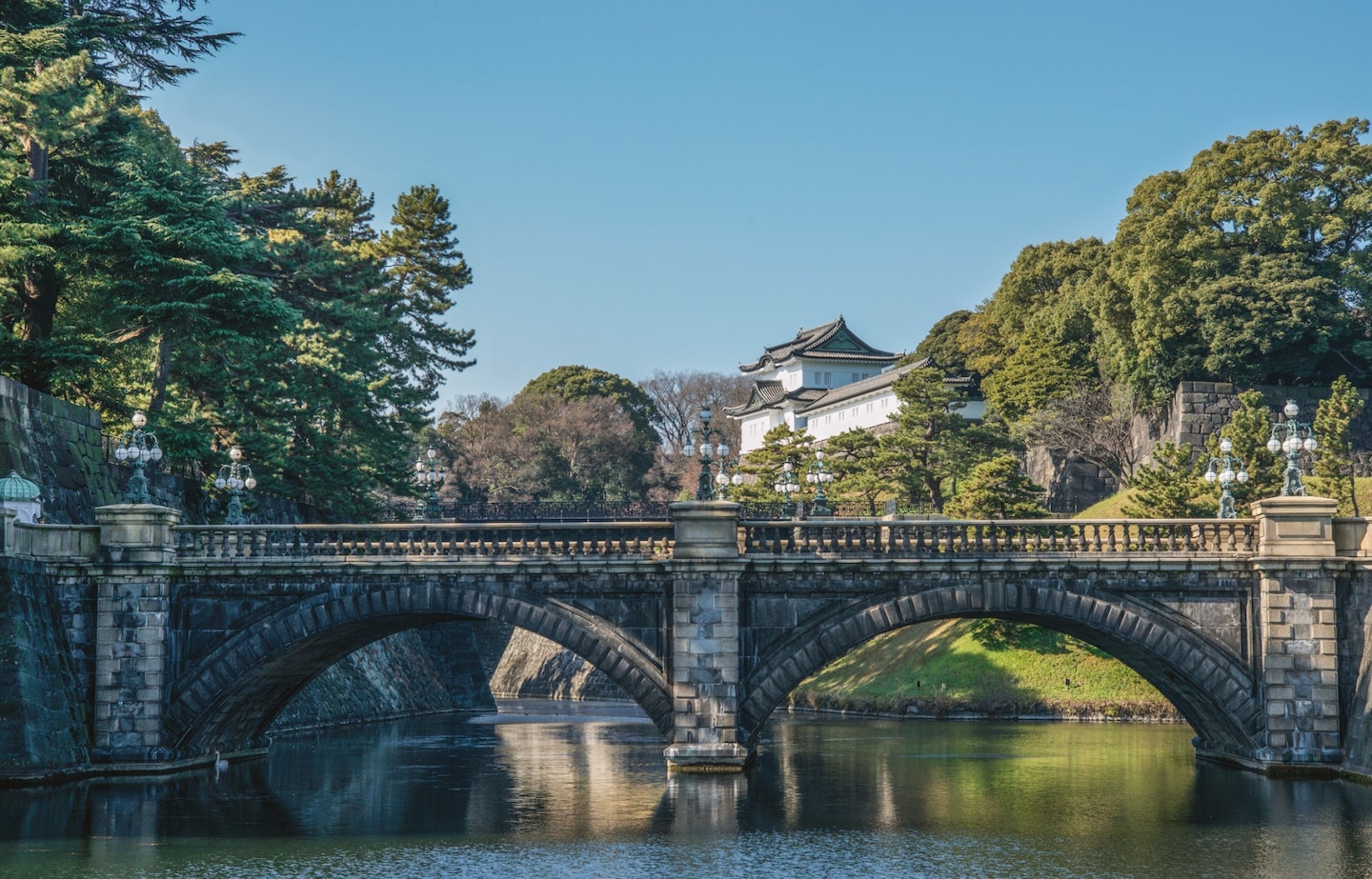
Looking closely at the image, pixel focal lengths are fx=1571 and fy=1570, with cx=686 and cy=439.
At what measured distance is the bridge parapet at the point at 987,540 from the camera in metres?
40.1

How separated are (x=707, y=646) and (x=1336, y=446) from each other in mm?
34766

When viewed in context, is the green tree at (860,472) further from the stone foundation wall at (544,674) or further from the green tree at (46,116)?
the green tree at (46,116)

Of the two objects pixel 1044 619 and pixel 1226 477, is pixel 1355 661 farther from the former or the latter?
pixel 1226 477

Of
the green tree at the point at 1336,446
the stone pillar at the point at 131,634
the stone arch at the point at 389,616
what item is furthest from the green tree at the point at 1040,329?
the stone pillar at the point at 131,634

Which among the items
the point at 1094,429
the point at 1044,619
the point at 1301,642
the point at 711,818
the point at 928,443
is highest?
the point at 1094,429

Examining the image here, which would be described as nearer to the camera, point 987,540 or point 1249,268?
point 987,540

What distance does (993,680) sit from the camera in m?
64.1

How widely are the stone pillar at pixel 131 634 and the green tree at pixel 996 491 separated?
36.1 m

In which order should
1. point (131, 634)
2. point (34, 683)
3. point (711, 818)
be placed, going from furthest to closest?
point (131, 634) → point (34, 683) → point (711, 818)

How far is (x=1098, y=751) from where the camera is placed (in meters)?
48.6

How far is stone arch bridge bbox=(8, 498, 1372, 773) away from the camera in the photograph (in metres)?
39.2

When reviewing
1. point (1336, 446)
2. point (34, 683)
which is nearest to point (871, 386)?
point (1336, 446)

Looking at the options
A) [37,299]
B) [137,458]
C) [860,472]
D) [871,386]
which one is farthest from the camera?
[871,386]

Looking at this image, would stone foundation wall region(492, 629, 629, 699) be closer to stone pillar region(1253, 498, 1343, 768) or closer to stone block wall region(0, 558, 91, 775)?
stone block wall region(0, 558, 91, 775)
